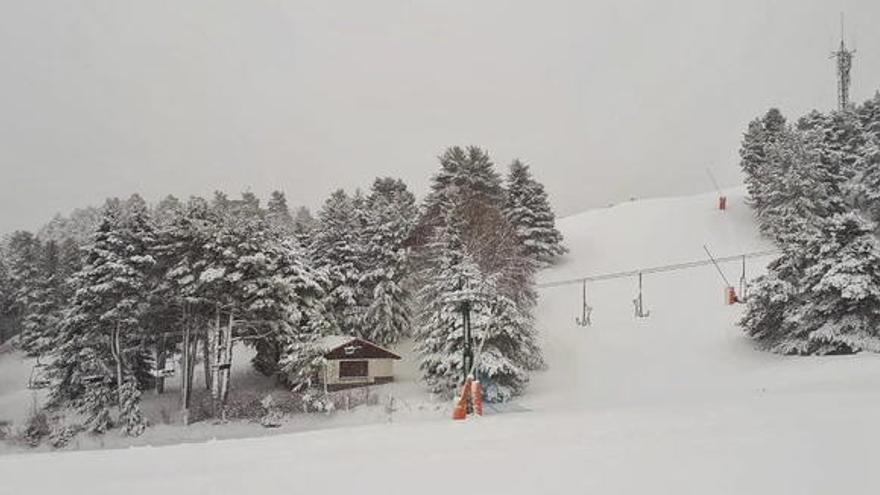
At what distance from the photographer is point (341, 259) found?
131ft

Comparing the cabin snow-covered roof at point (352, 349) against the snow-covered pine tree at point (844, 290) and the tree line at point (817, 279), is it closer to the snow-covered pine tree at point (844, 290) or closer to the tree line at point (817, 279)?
the tree line at point (817, 279)

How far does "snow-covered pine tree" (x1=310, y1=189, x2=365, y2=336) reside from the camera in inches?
1499

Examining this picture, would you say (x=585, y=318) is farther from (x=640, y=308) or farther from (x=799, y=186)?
(x=799, y=186)

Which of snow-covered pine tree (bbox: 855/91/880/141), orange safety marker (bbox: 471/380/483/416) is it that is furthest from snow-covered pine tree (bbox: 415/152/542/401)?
snow-covered pine tree (bbox: 855/91/880/141)

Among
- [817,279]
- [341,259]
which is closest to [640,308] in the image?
[817,279]

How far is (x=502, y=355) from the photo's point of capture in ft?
92.1

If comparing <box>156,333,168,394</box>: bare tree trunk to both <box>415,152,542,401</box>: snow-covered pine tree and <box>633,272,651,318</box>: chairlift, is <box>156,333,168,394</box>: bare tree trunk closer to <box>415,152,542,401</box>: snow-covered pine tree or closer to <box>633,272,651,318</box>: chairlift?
<box>415,152,542,401</box>: snow-covered pine tree

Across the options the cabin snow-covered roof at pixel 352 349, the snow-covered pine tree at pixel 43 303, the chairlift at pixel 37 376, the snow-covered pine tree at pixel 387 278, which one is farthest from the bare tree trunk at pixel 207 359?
the snow-covered pine tree at pixel 43 303

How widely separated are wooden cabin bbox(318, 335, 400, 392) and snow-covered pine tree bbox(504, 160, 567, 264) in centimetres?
1304

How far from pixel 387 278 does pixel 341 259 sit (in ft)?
14.5

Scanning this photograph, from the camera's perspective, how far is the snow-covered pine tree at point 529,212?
4359cm

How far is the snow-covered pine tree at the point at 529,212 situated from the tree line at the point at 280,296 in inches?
127

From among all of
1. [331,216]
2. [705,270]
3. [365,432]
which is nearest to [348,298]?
[331,216]

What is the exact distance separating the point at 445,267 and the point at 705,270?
20450mm
